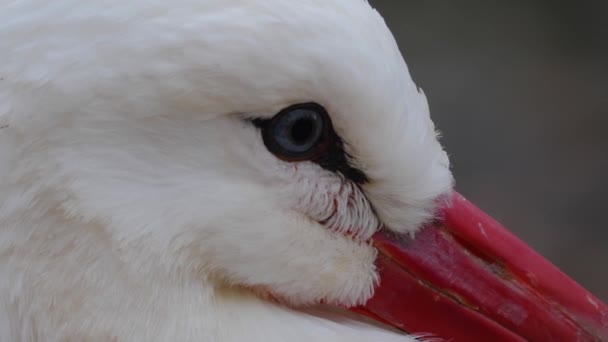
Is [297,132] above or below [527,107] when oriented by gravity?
below

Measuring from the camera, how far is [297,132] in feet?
5.88

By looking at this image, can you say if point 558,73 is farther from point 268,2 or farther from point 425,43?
point 268,2

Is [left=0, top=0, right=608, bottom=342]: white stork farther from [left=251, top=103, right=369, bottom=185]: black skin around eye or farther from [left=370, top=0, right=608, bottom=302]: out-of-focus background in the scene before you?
[left=370, top=0, right=608, bottom=302]: out-of-focus background

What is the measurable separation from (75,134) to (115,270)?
0.24m

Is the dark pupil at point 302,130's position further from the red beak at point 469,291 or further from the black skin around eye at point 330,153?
the red beak at point 469,291

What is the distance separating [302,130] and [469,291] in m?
0.50

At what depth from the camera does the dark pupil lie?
1.78 metres

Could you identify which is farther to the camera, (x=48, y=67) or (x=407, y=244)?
(x=407, y=244)

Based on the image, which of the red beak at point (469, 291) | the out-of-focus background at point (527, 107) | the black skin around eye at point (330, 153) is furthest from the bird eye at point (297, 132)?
the out-of-focus background at point (527, 107)

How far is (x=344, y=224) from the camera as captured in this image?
193 centimetres

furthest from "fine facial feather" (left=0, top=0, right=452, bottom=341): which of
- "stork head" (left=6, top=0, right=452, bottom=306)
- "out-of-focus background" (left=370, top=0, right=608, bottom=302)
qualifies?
"out-of-focus background" (left=370, top=0, right=608, bottom=302)

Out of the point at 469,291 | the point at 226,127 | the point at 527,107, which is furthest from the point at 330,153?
the point at 527,107

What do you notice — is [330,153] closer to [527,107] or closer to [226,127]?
[226,127]

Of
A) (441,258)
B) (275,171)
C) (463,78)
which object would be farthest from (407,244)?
(463,78)
